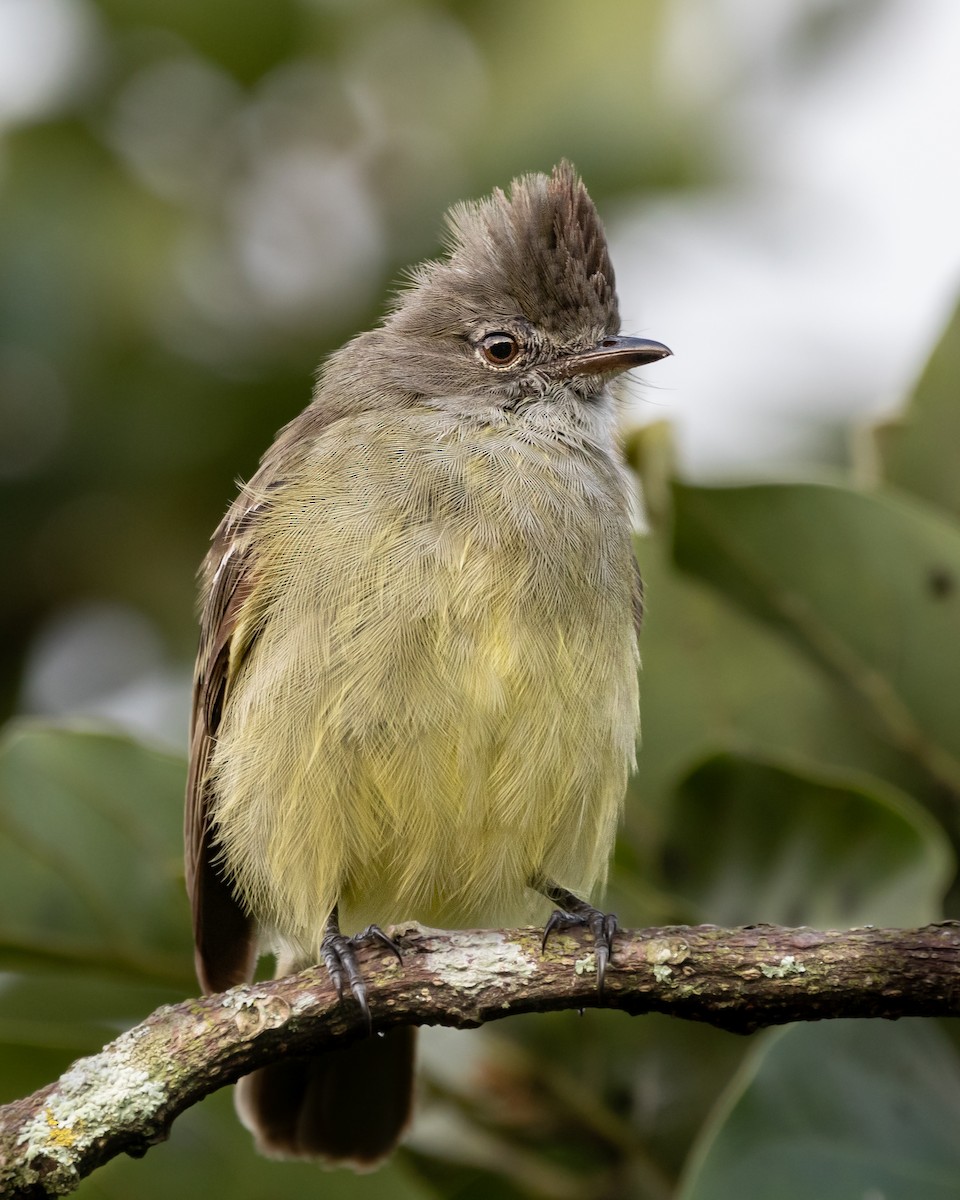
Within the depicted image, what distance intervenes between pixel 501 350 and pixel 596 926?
1908mm

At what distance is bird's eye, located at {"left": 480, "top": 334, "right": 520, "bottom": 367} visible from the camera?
448 cm

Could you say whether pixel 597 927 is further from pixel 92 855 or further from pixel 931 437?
pixel 931 437

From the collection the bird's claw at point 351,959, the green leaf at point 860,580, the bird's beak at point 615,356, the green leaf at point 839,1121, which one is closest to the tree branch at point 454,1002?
the bird's claw at point 351,959

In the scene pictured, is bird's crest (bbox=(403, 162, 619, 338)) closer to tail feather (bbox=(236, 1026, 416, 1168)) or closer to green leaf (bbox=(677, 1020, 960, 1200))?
tail feather (bbox=(236, 1026, 416, 1168))

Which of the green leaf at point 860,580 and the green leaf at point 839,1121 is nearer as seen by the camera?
the green leaf at point 839,1121

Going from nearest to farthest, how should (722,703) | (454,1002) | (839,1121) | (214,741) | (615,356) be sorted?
(454,1002), (839,1121), (722,703), (214,741), (615,356)

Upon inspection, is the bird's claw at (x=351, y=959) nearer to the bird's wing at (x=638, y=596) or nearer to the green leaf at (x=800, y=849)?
the green leaf at (x=800, y=849)

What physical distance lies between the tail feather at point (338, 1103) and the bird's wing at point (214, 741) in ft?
1.05

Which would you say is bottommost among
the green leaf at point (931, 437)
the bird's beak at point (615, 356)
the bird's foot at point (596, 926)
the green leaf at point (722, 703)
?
the bird's foot at point (596, 926)

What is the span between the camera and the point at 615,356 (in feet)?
14.4

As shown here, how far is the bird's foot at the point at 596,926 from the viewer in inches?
114

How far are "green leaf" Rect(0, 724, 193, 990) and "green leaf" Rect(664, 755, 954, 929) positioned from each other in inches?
49.5

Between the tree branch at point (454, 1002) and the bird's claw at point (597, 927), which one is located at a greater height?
the bird's claw at point (597, 927)

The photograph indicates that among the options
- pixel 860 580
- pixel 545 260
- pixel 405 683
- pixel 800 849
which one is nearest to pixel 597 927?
pixel 800 849
